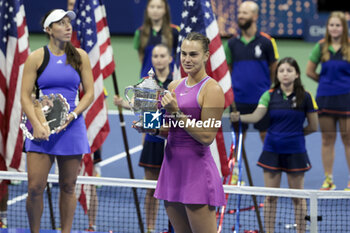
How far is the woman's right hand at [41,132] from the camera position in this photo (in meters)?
5.47

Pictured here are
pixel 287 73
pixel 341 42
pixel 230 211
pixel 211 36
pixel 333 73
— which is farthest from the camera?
pixel 333 73

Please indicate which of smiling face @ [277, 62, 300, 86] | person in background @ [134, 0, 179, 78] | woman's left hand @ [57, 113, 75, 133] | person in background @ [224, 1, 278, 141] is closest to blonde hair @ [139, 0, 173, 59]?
person in background @ [134, 0, 179, 78]

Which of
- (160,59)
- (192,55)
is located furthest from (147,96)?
(160,59)

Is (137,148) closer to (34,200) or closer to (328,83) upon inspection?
(328,83)

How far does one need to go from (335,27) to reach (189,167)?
472 centimetres

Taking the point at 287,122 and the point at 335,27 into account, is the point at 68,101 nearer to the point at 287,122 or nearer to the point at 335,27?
the point at 287,122

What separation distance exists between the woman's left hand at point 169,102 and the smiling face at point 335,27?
15.7ft

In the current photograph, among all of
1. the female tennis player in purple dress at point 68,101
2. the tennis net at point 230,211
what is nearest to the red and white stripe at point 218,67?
the tennis net at point 230,211

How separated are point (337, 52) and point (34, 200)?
490 cm

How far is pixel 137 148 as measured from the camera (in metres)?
12.0

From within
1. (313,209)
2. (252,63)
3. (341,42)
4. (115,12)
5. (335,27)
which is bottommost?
(115,12)

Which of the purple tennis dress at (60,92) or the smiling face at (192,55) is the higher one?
the smiling face at (192,55)

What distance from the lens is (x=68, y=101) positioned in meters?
5.66

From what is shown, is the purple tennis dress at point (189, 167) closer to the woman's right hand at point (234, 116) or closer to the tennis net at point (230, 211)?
the tennis net at point (230, 211)
